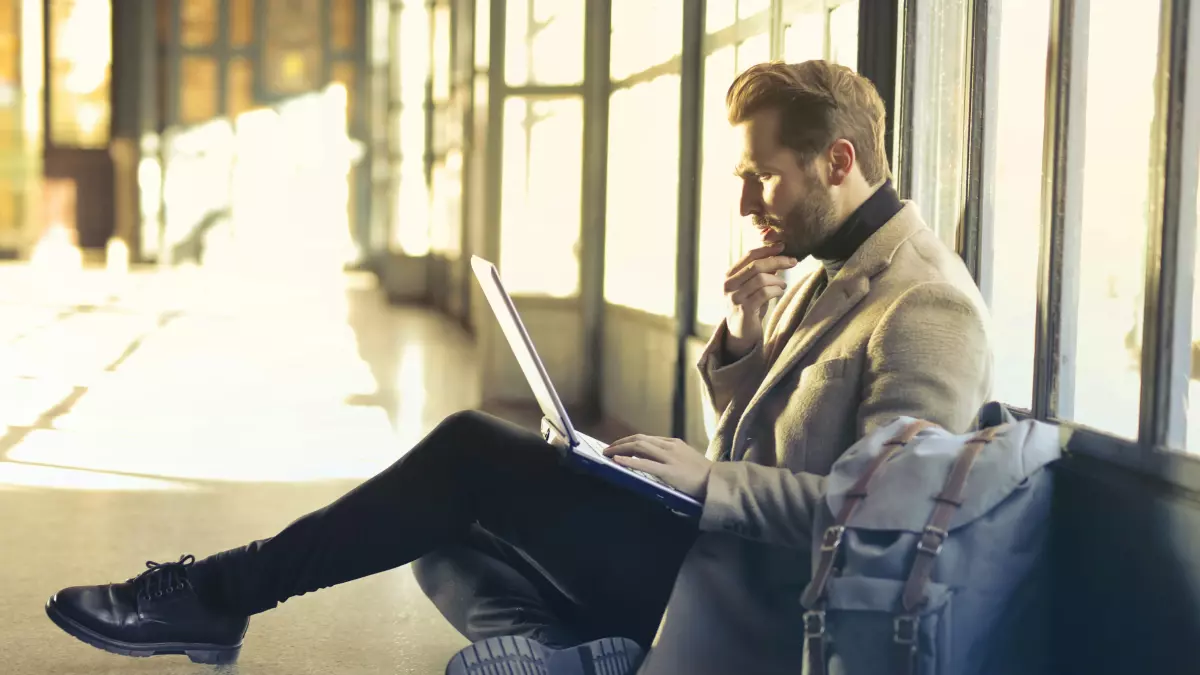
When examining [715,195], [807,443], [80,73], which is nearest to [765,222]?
[807,443]

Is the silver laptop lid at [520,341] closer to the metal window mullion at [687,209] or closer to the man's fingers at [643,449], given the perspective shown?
the man's fingers at [643,449]

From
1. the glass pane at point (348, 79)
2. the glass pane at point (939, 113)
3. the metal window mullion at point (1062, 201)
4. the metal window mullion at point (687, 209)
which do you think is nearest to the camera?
the metal window mullion at point (1062, 201)

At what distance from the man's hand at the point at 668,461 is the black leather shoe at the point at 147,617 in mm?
827

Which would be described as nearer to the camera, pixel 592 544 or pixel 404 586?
pixel 592 544

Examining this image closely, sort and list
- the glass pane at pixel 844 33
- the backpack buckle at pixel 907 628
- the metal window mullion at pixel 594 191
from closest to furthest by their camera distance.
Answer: the backpack buckle at pixel 907 628 → the glass pane at pixel 844 33 → the metal window mullion at pixel 594 191

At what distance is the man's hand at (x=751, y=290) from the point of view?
210 cm

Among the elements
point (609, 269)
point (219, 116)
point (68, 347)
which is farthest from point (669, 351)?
point (219, 116)

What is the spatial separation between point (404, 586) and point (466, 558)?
3.22 ft

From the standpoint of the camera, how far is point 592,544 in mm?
2104

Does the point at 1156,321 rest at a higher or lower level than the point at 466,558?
higher

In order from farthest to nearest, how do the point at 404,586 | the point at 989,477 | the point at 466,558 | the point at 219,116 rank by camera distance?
the point at 219,116, the point at 404,586, the point at 466,558, the point at 989,477

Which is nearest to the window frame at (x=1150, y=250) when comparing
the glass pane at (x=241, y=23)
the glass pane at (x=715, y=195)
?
the glass pane at (x=715, y=195)

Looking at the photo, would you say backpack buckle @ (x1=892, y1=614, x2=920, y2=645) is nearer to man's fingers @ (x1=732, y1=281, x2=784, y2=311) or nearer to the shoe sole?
man's fingers @ (x1=732, y1=281, x2=784, y2=311)

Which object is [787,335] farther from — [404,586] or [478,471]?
[404,586]
